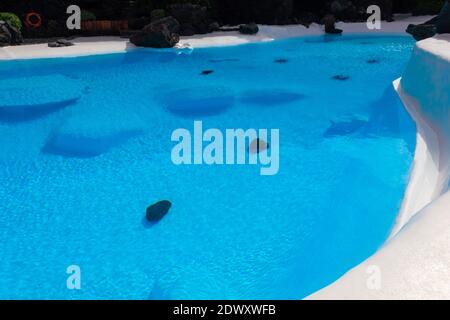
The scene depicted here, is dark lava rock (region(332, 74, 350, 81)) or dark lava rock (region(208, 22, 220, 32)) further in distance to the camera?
dark lava rock (region(208, 22, 220, 32))

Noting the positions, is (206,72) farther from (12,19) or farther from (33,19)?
(33,19)

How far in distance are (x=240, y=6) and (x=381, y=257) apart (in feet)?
79.3

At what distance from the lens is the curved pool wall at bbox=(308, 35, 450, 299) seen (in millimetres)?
3777

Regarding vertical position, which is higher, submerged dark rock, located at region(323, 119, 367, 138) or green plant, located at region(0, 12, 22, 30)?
green plant, located at region(0, 12, 22, 30)

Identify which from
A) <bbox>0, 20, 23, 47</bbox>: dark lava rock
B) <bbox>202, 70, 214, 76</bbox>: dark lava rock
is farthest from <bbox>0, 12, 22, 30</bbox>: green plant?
<bbox>202, 70, 214, 76</bbox>: dark lava rock

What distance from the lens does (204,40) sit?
22750 mm

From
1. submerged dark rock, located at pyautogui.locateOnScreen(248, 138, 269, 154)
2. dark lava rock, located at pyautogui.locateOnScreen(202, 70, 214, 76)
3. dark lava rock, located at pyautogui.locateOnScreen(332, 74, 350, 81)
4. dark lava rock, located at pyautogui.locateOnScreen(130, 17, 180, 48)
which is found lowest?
submerged dark rock, located at pyautogui.locateOnScreen(248, 138, 269, 154)

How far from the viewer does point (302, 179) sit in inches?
359

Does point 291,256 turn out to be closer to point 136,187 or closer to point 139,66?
point 136,187

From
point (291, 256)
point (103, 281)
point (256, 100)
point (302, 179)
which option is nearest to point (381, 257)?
point (291, 256)

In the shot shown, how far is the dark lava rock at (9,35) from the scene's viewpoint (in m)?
20.0

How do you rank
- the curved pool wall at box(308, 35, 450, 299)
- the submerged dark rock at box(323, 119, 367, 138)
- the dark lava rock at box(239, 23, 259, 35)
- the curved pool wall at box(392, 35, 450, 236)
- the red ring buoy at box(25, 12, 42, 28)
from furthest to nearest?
the dark lava rock at box(239, 23, 259, 35) < the red ring buoy at box(25, 12, 42, 28) < the submerged dark rock at box(323, 119, 367, 138) < the curved pool wall at box(392, 35, 450, 236) < the curved pool wall at box(308, 35, 450, 299)

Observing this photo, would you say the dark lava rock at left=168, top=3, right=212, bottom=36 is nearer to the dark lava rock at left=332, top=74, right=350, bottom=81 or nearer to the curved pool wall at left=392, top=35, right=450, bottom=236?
the dark lava rock at left=332, top=74, right=350, bottom=81

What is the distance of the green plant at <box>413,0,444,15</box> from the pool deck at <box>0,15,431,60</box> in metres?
0.77
